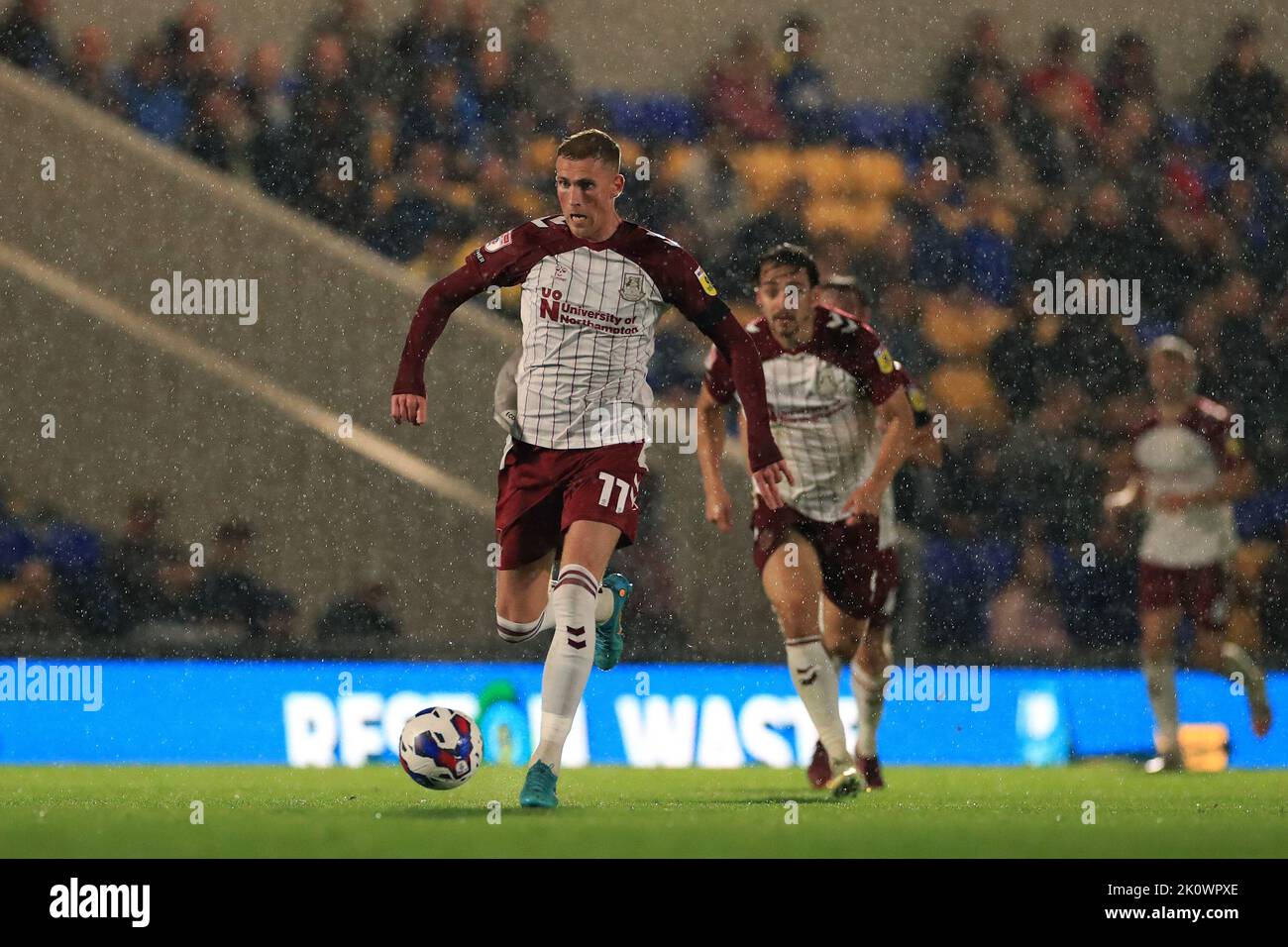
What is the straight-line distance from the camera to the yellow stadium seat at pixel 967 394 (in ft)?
36.3

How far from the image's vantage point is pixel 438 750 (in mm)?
6117

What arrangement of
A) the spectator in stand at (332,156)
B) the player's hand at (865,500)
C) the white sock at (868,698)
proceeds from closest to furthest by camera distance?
1. the player's hand at (865,500)
2. the white sock at (868,698)
3. the spectator in stand at (332,156)

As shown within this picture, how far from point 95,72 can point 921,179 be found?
15.2ft

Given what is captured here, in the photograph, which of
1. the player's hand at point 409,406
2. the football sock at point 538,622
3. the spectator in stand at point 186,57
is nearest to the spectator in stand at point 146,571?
the spectator in stand at point 186,57

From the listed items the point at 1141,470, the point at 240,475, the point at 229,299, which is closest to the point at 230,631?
the point at 240,475

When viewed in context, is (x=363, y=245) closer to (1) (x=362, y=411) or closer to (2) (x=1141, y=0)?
(1) (x=362, y=411)

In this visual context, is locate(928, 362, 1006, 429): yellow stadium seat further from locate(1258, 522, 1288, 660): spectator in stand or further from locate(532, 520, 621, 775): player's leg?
locate(532, 520, 621, 775): player's leg

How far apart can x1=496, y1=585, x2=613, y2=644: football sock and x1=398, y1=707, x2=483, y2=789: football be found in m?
0.74

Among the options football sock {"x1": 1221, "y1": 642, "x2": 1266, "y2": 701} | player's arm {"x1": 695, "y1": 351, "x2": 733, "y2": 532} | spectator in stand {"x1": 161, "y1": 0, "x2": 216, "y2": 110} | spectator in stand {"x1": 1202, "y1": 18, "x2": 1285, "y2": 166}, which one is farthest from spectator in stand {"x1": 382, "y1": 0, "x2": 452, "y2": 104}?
football sock {"x1": 1221, "y1": 642, "x2": 1266, "y2": 701}

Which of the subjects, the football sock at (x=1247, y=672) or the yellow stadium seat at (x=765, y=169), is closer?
the football sock at (x=1247, y=672)

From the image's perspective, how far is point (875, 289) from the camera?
11.3 metres

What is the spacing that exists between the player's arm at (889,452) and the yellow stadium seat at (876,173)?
4.26 meters

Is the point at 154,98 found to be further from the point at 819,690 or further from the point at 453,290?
the point at 819,690

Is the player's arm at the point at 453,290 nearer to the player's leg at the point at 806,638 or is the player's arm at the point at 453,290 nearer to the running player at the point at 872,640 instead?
the player's leg at the point at 806,638
